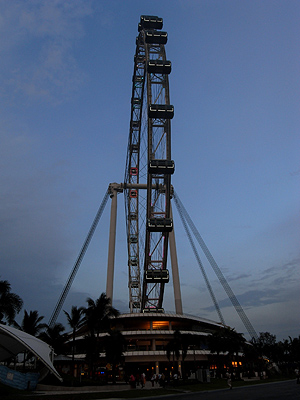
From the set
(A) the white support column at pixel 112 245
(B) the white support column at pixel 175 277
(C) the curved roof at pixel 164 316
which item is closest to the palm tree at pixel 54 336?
(C) the curved roof at pixel 164 316

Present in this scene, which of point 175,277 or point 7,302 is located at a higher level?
point 175,277

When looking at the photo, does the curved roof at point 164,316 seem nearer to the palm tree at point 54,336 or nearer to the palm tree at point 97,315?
the palm tree at point 54,336

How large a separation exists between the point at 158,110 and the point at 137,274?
2192 inches

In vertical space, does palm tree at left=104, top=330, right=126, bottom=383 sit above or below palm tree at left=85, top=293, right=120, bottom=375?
below

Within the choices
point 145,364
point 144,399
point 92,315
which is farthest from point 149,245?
point 144,399

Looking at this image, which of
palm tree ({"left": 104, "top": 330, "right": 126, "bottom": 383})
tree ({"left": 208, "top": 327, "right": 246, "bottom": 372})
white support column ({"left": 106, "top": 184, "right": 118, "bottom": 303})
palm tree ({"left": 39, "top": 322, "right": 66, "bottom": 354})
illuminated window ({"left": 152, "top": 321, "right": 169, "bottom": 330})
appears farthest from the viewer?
white support column ({"left": 106, "top": 184, "right": 118, "bottom": 303})

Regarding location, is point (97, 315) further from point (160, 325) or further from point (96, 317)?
point (160, 325)

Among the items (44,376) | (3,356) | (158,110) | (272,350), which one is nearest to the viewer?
(44,376)

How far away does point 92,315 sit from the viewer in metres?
48.5

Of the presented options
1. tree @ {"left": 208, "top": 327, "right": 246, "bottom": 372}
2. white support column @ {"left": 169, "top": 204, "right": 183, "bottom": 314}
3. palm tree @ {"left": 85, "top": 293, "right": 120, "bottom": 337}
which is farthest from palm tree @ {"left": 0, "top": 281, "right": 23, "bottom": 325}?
white support column @ {"left": 169, "top": 204, "right": 183, "bottom": 314}

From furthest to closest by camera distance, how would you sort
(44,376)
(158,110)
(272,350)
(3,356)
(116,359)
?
(272,350)
(158,110)
(116,359)
(3,356)
(44,376)

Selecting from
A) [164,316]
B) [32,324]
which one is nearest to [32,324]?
[32,324]

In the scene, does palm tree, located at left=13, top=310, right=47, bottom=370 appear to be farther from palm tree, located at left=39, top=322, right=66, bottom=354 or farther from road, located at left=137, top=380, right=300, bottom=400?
road, located at left=137, top=380, right=300, bottom=400

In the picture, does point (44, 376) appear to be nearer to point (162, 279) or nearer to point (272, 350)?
point (162, 279)
